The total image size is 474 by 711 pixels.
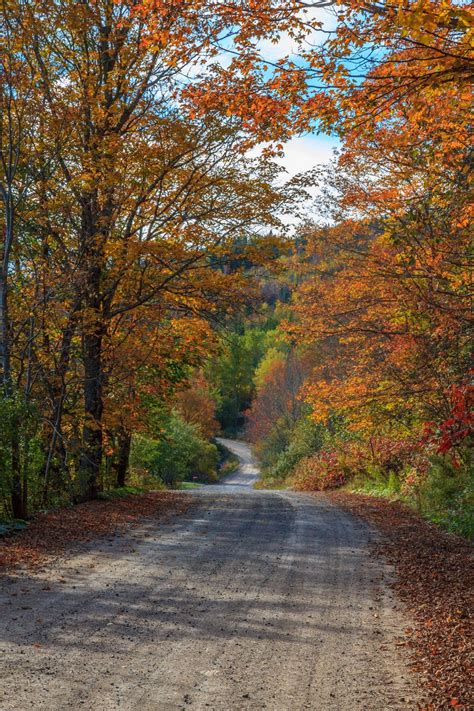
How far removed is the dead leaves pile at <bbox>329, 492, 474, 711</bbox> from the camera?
4.89 metres

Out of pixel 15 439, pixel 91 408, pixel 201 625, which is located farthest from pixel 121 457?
pixel 201 625

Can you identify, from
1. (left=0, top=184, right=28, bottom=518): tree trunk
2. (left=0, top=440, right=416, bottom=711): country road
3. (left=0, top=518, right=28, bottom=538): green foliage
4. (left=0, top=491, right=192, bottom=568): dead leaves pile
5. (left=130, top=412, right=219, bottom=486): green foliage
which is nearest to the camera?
(left=0, top=440, right=416, bottom=711): country road

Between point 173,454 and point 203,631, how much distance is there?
31.0 m

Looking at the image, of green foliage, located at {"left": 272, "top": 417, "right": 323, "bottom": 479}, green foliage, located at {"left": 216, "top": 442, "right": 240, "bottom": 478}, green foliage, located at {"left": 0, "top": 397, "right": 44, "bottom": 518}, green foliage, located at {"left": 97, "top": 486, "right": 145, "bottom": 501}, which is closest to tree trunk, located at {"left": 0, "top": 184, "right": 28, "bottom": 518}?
green foliage, located at {"left": 0, "top": 397, "right": 44, "bottom": 518}

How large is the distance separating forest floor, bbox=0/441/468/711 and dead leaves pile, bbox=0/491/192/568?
8cm

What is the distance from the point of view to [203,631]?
586cm

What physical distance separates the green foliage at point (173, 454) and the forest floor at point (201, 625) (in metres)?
8.62

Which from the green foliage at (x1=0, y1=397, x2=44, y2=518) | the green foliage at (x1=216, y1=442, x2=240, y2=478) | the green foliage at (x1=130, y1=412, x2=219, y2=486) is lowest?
the green foliage at (x1=216, y1=442, x2=240, y2=478)

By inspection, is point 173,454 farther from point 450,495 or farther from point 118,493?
point 450,495

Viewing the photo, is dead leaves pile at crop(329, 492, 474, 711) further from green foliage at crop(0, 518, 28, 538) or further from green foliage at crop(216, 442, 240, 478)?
green foliage at crop(216, 442, 240, 478)

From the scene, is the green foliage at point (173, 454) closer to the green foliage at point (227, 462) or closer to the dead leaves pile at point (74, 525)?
the dead leaves pile at point (74, 525)

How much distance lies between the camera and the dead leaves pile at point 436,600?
16.0ft

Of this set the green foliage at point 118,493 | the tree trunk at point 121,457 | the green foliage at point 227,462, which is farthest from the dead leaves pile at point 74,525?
the green foliage at point 227,462

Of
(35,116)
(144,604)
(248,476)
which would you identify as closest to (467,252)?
(35,116)
